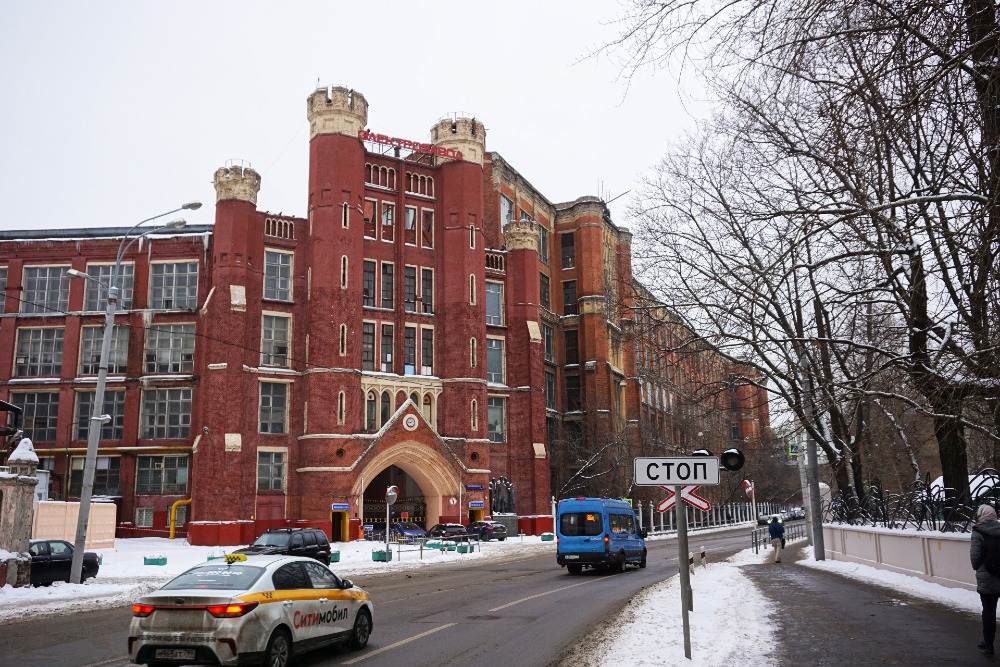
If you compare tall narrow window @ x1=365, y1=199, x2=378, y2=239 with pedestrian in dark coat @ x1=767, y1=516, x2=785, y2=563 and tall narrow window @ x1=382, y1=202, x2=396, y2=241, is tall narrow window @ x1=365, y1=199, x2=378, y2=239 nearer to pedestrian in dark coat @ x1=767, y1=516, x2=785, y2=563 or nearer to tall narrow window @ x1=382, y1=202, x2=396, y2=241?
tall narrow window @ x1=382, y1=202, x2=396, y2=241

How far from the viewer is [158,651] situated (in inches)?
364

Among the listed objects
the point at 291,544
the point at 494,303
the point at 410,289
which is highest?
the point at 494,303

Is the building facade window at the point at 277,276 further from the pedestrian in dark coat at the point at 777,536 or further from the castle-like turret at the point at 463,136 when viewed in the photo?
the pedestrian in dark coat at the point at 777,536

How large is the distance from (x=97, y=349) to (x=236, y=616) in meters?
46.3

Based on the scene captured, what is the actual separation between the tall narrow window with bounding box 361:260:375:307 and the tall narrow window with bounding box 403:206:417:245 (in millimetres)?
2936

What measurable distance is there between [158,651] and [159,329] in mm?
44302

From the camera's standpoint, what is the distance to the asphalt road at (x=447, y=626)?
11211 millimetres

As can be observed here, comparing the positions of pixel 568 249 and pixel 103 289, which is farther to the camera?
pixel 568 249

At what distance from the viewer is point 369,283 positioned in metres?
51.9

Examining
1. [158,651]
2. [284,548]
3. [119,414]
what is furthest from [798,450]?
[119,414]

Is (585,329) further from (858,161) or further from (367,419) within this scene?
(858,161)

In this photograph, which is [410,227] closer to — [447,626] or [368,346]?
[368,346]

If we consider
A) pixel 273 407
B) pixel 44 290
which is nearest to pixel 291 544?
pixel 273 407

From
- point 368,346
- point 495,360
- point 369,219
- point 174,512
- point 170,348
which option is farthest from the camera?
point 495,360
